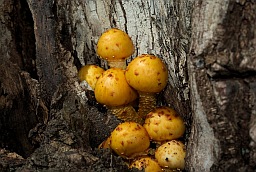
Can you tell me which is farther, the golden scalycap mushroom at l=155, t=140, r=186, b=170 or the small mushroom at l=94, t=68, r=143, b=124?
the small mushroom at l=94, t=68, r=143, b=124

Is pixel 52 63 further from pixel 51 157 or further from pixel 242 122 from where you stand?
pixel 242 122

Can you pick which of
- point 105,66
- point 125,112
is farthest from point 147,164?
point 105,66

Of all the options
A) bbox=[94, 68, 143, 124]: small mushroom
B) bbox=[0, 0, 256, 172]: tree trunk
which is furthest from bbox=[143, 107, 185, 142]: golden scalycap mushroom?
bbox=[94, 68, 143, 124]: small mushroom

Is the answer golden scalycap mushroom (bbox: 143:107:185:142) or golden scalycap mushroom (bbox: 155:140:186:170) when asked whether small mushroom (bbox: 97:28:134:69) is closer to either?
golden scalycap mushroom (bbox: 143:107:185:142)

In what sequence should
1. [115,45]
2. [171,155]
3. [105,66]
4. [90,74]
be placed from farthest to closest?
1. [105,66]
2. [90,74]
3. [115,45]
4. [171,155]

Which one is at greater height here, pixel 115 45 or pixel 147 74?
pixel 115 45

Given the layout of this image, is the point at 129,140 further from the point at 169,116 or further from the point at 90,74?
the point at 90,74

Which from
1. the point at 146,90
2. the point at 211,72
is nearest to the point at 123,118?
the point at 146,90
